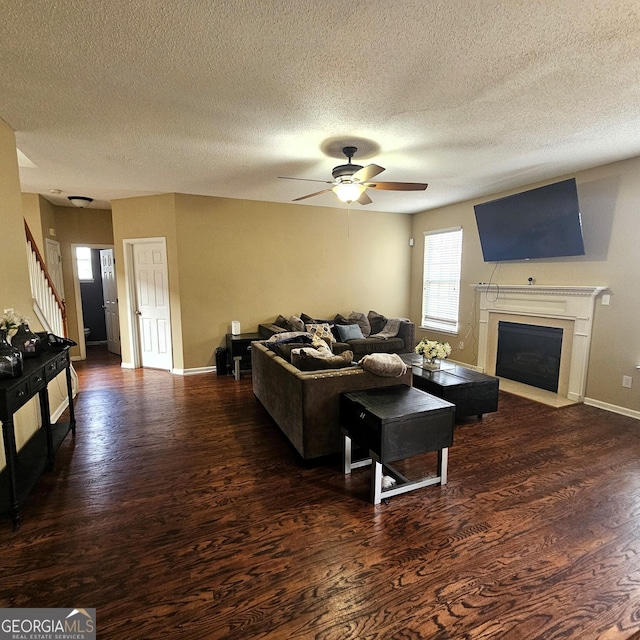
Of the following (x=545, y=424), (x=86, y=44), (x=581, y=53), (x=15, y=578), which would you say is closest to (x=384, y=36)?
(x=581, y=53)

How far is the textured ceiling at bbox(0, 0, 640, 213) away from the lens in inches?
66.2

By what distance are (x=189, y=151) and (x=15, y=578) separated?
135 inches

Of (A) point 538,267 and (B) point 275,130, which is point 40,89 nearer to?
(B) point 275,130

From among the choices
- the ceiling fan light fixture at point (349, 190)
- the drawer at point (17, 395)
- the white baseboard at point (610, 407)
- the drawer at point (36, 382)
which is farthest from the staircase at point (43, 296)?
the white baseboard at point (610, 407)

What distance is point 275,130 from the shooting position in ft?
9.57

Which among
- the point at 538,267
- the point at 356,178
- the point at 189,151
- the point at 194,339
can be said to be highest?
the point at 189,151

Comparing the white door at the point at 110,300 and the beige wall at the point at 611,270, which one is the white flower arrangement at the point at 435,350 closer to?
the beige wall at the point at 611,270

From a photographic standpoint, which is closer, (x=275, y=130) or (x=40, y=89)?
(x=40, y=89)

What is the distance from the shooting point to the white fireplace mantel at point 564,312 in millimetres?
4086

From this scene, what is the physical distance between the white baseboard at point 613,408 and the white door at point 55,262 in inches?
317

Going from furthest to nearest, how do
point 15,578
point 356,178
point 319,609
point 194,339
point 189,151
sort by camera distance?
point 194,339
point 189,151
point 356,178
point 15,578
point 319,609

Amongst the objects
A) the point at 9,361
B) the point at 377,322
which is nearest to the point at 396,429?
the point at 9,361

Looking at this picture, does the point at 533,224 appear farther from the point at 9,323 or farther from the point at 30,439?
the point at 30,439

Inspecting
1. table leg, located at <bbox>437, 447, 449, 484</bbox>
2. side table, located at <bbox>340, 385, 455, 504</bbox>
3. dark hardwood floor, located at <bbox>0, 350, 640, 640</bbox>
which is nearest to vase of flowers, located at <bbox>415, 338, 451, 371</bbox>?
dark hardwood floor, located at <bbox>0, 350, 640, 640</bbox>
